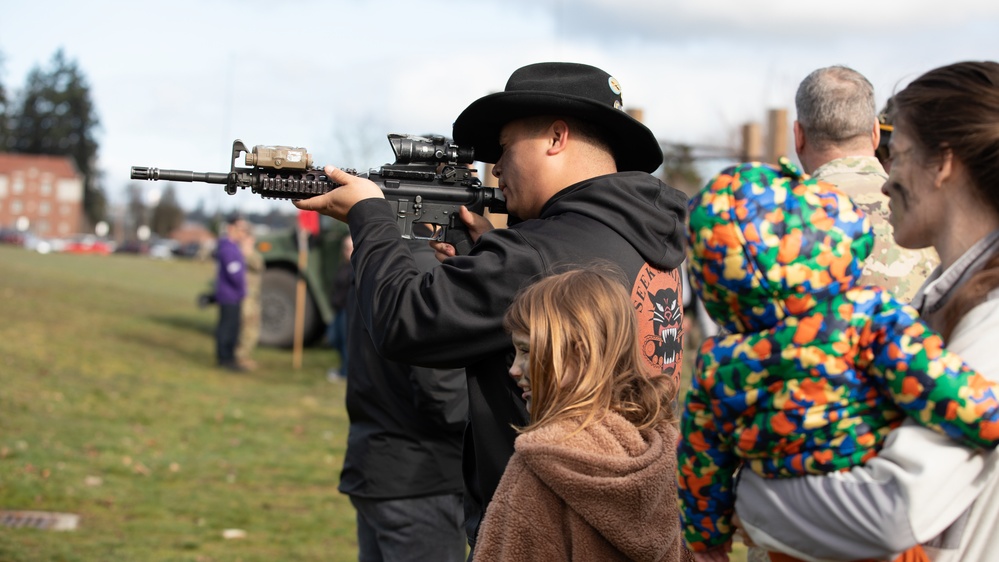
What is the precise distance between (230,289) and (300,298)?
8.35ft

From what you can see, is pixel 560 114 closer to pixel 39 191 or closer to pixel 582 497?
pixel 582 497

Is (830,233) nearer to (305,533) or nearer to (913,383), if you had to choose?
(913,383)

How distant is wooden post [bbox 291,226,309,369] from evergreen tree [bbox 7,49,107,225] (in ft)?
355

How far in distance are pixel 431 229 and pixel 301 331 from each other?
1399 cm

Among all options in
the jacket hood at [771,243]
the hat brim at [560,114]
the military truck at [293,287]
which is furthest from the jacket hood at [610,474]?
the military truck at [293,287]

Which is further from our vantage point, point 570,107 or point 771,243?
point 570,107

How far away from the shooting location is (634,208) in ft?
9.66

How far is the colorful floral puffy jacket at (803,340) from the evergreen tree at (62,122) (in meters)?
124

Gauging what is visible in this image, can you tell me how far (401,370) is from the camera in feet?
13.2

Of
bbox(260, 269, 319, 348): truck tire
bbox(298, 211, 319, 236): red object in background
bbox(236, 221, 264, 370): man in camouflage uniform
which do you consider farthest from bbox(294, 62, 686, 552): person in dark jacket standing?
bbox(260, 269, 319, 348): truck tire

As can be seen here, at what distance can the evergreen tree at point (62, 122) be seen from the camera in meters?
116

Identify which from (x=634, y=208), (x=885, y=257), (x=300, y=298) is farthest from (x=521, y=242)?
(x=300, y=298)

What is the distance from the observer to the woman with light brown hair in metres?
2.23

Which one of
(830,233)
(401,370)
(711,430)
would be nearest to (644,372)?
(711,430)
